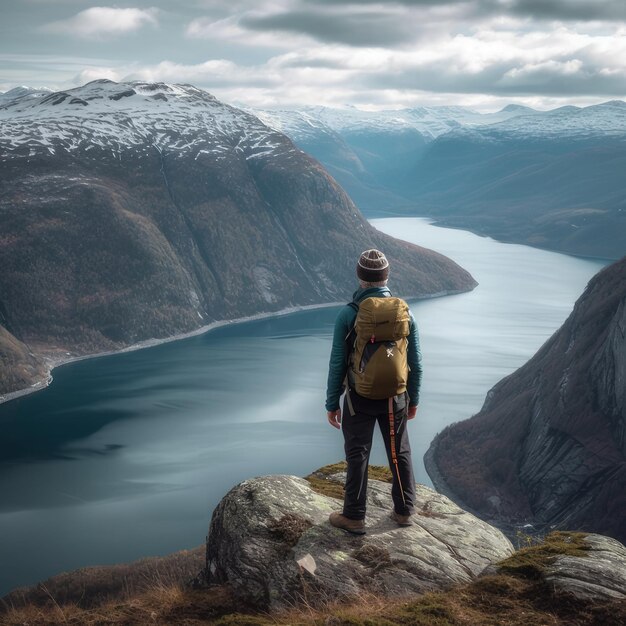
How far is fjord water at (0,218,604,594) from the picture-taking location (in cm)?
6575

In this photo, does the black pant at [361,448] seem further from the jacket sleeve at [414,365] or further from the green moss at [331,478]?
the green moss at [331,478]

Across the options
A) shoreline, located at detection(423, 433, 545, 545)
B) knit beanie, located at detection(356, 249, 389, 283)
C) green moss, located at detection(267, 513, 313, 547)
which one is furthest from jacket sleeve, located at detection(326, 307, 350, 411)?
shoreline, located at detection(423, 433, 545, 545)

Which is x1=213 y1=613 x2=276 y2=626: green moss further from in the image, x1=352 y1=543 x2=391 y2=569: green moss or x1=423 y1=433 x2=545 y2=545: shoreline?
x1=423 y1=433 x2=545 y2=545: shoreline

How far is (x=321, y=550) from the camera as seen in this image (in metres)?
11.8

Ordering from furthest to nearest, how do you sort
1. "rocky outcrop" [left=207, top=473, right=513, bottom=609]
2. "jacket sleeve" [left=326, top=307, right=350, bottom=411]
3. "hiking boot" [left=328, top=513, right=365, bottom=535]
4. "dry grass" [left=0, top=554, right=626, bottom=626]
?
"hiking boot" [left=328, top=513, right=365, bottom=535] → "jacket sleeve" [left=326, top=307, right=350, bottom=411] → "rocky outcrop" [left=207, top=473, right=513, bottom=609] → "dry grass" [left=0, top=554, right=626, bottom=626]

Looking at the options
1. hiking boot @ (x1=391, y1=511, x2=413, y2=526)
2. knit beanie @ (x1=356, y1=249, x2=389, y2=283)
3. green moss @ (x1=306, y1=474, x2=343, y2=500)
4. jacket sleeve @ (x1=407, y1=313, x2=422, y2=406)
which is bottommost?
green moss @ (x1=306, y1=474, x2=343, y2=500)

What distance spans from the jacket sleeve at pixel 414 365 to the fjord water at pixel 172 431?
5141cm

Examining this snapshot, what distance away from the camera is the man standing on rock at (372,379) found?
11617 millimetres

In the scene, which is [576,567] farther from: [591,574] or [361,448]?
[361,448]

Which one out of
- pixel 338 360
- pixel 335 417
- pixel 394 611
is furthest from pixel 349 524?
pixel 338 360

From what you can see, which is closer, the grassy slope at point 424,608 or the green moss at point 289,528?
the grassy slope at point 424,608

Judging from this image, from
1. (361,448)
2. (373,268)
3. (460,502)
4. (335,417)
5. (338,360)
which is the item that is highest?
(373,268)

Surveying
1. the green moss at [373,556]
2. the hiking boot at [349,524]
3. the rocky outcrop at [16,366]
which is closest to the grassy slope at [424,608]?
the green moss at [373,556]

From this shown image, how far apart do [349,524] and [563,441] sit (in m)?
78.2
